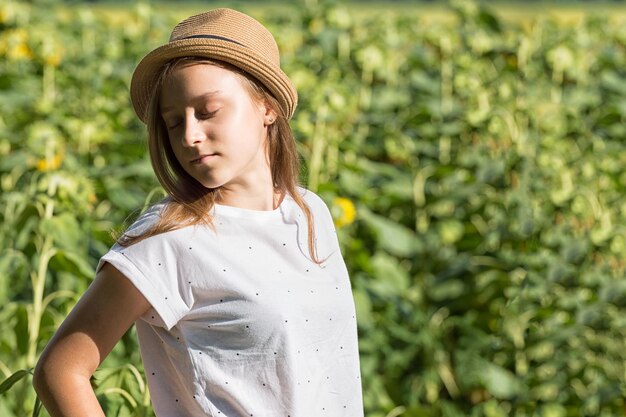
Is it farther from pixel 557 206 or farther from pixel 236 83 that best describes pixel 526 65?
pixel 236 83

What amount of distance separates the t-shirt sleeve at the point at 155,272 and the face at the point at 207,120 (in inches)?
3.7

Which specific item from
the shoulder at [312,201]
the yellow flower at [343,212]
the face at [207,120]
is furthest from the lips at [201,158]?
the yellow flower at [343,212]

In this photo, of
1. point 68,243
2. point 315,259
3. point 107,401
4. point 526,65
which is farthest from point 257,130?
point 526,65

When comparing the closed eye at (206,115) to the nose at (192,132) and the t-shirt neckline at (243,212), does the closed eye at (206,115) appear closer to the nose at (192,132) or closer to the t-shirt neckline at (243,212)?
the nose at (192,132)

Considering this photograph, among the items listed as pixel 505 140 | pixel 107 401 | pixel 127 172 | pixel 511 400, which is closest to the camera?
pixel 107 401

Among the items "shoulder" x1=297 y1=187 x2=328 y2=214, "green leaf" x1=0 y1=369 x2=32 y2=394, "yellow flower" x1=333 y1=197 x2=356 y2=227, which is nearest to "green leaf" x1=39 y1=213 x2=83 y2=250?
"green leaf" x1=0 y1=369 x2=32 y2=394

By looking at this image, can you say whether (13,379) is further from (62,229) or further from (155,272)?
(62,229)

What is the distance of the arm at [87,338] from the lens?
1507mm

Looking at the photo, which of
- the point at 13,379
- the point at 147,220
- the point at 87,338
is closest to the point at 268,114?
the point at 147,220

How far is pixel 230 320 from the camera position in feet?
5.14

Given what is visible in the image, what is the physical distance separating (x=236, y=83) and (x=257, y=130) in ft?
0.23

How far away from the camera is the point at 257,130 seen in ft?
5.44

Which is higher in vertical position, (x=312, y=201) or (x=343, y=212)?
(x=312, y=201)

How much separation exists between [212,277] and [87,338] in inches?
6.4
